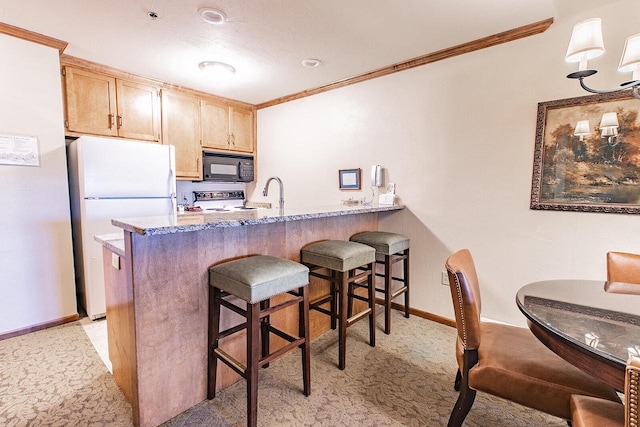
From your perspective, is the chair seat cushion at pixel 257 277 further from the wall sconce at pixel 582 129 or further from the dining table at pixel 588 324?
the wall sconce at pixel 582 129

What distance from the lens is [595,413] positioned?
967mm

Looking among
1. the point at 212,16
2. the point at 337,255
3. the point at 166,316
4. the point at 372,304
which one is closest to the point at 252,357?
the point at 166,316

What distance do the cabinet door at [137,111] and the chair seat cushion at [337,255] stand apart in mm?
2424

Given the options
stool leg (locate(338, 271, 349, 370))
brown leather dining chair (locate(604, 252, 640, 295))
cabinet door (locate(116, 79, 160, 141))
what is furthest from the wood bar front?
brown leather dining chair (locate(604, 252, 640, 295))

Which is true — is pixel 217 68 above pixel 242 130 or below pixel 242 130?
above

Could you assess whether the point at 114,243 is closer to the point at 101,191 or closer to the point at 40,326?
the point at 101,191

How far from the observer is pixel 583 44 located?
Result: 52.9 inches

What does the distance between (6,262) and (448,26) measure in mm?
3940

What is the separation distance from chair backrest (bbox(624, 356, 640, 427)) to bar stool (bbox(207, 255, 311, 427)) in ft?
4.18

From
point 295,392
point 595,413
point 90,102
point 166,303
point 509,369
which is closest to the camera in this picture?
point 595,413

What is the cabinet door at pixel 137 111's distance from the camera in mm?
3150

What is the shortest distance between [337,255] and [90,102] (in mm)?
2889

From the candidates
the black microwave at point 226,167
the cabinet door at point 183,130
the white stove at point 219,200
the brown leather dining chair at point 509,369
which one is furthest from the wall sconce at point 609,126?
the cabinet door at point 183,130

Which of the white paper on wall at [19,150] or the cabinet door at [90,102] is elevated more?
the cabinet door at [90,102]
